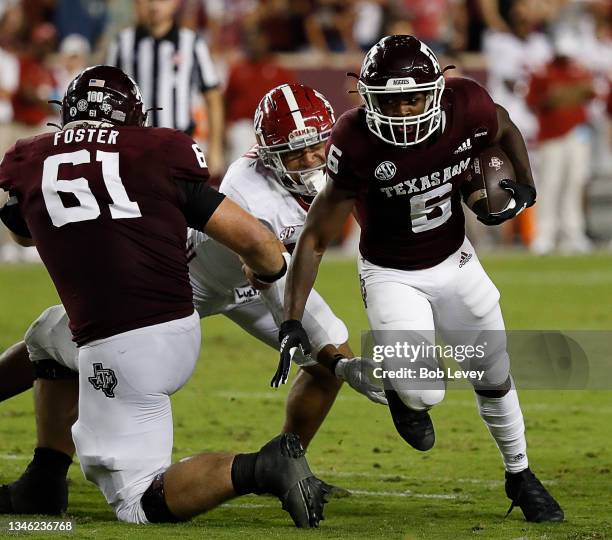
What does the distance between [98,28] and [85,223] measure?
34.1 ft

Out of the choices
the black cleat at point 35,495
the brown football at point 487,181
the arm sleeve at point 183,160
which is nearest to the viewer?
the arm sleeve at point 183,160

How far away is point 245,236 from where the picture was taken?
164 inches

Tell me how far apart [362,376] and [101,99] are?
119 cm

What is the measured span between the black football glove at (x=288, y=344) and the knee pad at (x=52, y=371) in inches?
31.1

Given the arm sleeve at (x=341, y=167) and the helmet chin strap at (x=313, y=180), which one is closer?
the arm sleeve at (x=341, y=167)

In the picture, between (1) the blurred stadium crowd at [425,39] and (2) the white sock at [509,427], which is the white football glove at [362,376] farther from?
(1) the blurred stadium crowd at [425,39]

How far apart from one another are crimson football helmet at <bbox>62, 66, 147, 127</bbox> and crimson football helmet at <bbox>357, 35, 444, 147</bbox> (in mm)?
749

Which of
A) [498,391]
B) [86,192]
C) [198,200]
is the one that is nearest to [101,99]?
[86,192]

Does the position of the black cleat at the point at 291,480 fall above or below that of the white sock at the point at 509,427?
above

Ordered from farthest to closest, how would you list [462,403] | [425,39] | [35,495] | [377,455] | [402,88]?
[425,39] < [462,403] < [377,455] < [35,495] < [402,88]

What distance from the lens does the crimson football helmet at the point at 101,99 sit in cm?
425

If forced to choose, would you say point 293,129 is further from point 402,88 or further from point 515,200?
point 515,200

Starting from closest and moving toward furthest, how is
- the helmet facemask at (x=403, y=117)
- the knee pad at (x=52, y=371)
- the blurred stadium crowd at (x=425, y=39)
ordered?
the helmet facemask at (x=403, y=117), the knee pad at (x=52, y=371), the blurred stadium crowd at (x=425, y=39)

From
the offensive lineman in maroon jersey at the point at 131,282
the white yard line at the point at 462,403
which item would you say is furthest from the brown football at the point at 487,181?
the white yard line at the point at 462,403
